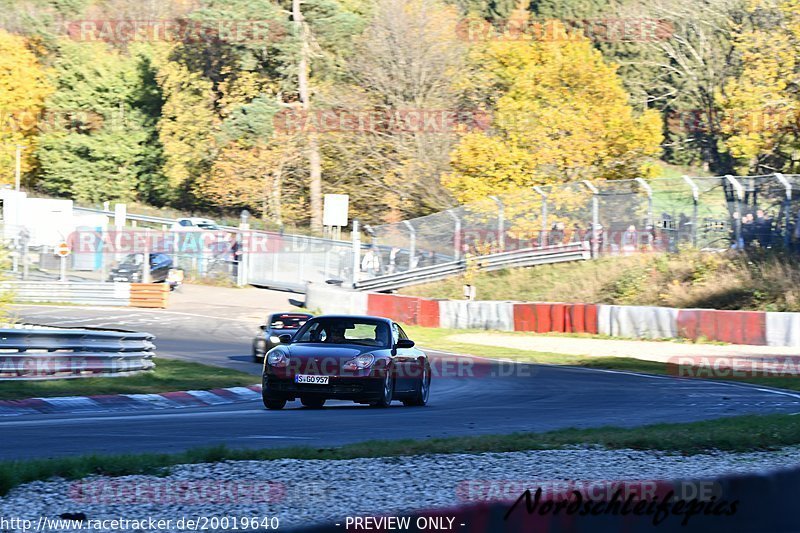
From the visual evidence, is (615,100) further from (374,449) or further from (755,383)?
(374,449)

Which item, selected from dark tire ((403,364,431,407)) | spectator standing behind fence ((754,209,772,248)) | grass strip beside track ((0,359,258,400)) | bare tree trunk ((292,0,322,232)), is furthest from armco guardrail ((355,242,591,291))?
dark tire ((403,364,431,407))

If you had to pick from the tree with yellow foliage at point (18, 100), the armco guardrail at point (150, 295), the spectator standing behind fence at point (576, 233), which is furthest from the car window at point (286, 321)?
the tree with yellow foliage at point (18, 100)

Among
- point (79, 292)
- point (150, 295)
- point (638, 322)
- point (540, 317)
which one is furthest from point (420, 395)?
point (79, 292)

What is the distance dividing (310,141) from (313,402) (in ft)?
153

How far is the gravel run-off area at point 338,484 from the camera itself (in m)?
5.87

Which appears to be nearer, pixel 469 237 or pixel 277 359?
pixel 277 359

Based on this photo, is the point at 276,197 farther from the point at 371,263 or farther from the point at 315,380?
the point at 315,380

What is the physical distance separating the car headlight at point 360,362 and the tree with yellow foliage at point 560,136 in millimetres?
32452

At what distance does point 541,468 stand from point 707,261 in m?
25.8

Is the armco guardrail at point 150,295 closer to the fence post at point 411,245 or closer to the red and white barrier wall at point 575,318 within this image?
the red and white barrier wall at point 575,318

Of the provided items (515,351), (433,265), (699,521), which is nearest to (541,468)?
(699,521)

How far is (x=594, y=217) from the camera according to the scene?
→ 36469 mm

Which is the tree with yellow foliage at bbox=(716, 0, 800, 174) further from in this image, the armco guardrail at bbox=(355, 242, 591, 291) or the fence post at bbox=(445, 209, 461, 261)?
the fence post at bbox=(445, 209, 461, 261)

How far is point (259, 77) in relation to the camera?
6388cm
